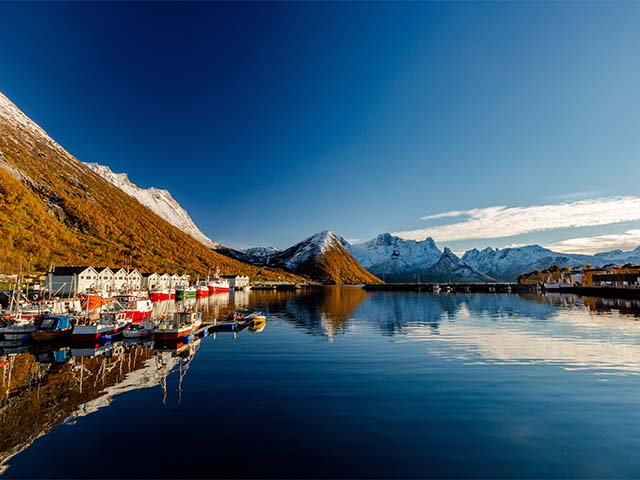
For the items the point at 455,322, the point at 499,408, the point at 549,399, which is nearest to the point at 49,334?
the point at 499,408

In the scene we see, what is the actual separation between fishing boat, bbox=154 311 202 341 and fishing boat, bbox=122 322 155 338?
71.0 inches

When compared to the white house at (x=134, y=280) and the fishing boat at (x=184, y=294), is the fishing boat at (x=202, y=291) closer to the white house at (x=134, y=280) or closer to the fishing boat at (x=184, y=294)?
the fishing boat at (x=184, y=294)

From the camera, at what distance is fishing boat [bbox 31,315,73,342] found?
4694cm

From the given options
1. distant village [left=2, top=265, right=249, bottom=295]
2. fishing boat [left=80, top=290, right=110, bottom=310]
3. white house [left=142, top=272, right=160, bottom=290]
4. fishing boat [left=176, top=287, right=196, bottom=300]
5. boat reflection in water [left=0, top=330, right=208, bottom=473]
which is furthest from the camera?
white house [left=142, top=272, right=160, bottom=290]

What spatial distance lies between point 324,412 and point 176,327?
32.2m

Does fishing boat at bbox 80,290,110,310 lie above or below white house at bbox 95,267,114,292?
below

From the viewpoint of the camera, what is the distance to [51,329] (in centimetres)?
4759

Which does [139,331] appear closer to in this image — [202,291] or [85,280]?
[85,280]

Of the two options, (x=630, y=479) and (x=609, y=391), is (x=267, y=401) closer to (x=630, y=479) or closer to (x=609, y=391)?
(x=630, y=479)

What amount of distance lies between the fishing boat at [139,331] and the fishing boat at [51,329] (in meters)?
7.50

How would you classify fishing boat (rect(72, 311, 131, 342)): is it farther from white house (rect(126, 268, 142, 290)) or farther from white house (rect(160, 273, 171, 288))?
white house (rect(160, 273, 171, 288))

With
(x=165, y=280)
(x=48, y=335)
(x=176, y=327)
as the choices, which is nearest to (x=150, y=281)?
(x=165, y=280)

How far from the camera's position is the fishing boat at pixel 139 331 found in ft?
162

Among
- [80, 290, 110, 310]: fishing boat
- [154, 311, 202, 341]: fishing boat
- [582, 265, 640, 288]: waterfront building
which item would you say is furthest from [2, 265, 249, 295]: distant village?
[582, 265, 640, 288]: waterfront building
